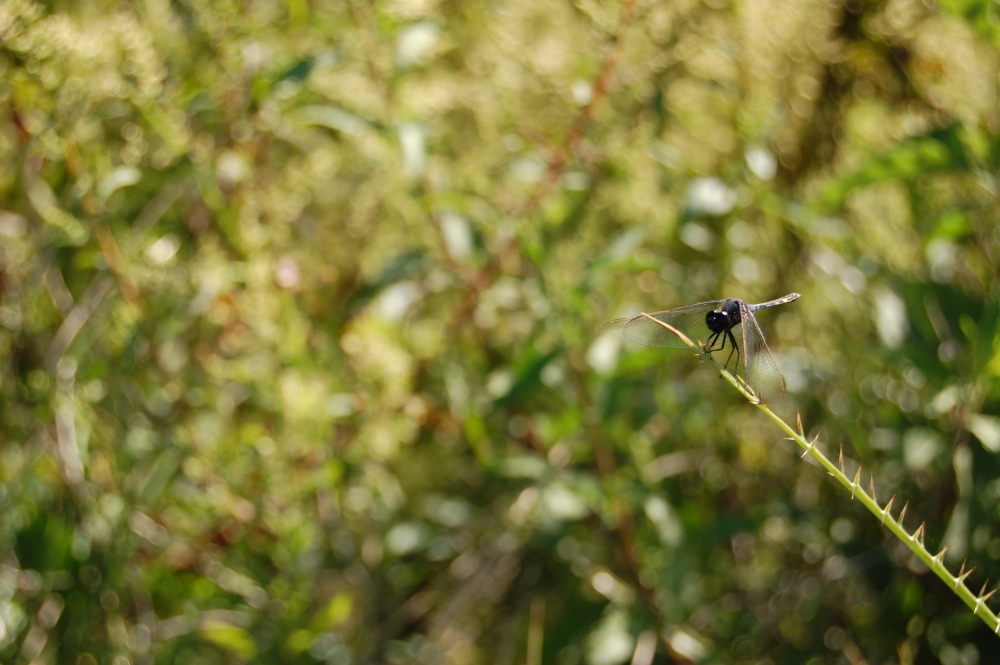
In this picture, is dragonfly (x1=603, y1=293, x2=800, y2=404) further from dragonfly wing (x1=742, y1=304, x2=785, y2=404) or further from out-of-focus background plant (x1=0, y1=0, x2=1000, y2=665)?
out-of-focus background plant (x1=0, y1=0, x2=1000, y2=665)

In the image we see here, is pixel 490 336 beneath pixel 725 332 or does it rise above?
beneath

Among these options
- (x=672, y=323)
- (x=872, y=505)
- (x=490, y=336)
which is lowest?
(x=490, y=336)

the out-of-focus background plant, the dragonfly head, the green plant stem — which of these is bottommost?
the out-of-focus background plant

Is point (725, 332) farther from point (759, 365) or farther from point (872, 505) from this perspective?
point (872, 505)

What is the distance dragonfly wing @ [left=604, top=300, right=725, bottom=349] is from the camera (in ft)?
4.04

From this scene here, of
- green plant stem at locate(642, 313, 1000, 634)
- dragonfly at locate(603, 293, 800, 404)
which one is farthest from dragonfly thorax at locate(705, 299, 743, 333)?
green plant stem at locate(642, 313, 1000, 634)

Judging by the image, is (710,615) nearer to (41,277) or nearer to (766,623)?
(766,623)

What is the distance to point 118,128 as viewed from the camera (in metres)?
2.05

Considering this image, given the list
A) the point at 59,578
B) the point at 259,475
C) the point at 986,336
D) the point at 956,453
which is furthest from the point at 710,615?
the point at 59,578

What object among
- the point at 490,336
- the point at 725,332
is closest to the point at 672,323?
the point at 725,332

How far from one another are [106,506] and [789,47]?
5.98ft

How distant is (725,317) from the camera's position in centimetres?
121

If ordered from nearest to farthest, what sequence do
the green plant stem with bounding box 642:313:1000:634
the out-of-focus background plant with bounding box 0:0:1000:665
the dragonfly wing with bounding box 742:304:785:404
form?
the green plant stem with bounding box 642:313:1000:634 → the dragonfly wing with bounding box 742:304:785:404 → the out-of-focus background plant with bounding box 0:0:1000:665

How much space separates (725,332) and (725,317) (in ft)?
0.13
